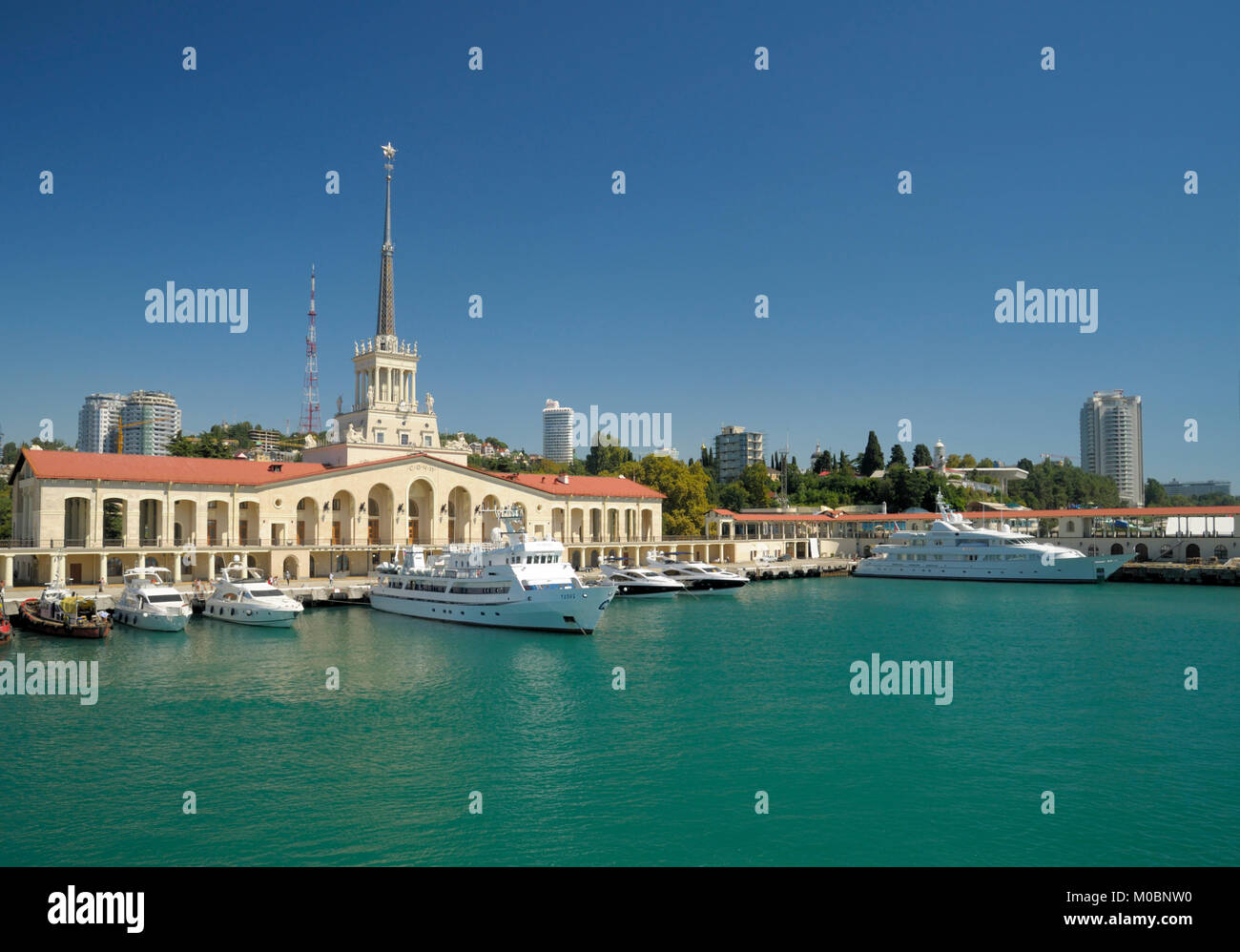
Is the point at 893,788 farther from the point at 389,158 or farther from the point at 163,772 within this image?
the point at 389,158

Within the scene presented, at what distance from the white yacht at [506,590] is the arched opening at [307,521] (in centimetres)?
1524

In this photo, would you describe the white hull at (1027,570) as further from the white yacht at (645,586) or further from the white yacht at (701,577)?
the white yacht at (645,586)

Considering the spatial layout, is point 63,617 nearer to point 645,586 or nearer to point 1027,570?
point 645,586

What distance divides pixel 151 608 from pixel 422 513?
2818 cm

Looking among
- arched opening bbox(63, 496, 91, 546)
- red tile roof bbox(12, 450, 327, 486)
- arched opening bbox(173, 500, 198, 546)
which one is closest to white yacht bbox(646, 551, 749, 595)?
red tile roof bbox(12, 450, 327, 486)

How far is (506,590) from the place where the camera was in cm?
4125

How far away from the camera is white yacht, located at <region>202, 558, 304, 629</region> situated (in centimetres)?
4144

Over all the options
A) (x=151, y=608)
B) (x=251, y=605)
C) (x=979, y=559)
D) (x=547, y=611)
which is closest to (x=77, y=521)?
(x=151, y=608)

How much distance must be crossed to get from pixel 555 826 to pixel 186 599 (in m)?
37.8

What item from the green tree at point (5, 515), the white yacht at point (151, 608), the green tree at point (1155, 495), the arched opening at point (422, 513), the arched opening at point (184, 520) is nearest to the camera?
the white yacht at point (151, 608)

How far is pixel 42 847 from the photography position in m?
14.9

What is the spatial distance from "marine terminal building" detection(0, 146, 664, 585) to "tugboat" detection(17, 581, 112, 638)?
24.8 feet

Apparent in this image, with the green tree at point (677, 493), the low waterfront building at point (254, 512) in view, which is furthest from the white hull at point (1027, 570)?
the low waterfront building at point (254, 512)

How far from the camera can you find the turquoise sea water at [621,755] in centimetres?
1520
